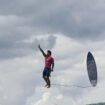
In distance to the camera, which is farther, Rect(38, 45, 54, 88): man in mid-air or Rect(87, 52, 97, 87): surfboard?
Rect(87, 52, 97, 87): surfboard

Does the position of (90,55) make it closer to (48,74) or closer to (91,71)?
(91,71)

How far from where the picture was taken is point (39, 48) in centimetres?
7131

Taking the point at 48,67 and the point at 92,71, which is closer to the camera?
the point at 48,67

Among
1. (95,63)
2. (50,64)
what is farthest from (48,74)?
(95,63)

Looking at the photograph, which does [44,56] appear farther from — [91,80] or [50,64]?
[91,80]

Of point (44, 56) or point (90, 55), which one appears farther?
point (90, 55)

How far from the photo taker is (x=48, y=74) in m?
74.4

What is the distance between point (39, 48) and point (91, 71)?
86.7 ft

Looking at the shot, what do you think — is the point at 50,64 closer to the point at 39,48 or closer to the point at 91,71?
the point at 39,48

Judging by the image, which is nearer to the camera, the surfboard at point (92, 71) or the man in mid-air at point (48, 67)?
the man in mid-air at point (48, 67)

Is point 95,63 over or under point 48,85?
over

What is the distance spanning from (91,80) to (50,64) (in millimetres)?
23265

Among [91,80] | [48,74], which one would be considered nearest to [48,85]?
[48,74]

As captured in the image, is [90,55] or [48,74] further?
[90,55]
